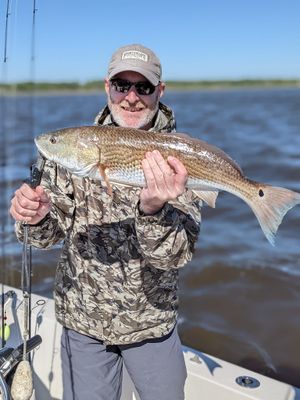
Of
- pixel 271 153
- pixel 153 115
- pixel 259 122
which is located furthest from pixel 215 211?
pixel 259 122

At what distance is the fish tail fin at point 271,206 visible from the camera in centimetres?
290

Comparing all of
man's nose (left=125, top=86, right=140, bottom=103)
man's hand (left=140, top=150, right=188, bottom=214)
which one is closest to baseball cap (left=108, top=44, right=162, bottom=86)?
man's nose (left=125, top=86, right=140, bottom=103)

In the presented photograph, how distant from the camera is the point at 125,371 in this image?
12.3 feet

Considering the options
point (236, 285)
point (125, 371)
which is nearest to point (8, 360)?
point (125, 371)

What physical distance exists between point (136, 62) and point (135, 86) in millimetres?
146

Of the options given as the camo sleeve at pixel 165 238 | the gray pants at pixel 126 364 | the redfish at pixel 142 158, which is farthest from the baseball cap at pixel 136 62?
the gray pants at pixel 126 364

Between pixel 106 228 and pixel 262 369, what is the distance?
3.69m

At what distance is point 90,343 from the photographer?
3.18 metres

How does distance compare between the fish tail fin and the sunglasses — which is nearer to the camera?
the fish tail fin

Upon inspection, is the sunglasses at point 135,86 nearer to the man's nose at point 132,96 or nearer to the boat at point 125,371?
the man's nose at point 132,96

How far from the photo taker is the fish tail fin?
2898mm

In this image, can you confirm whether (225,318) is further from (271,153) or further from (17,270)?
(271,153)

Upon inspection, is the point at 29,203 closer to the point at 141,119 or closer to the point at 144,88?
the point at 141,119

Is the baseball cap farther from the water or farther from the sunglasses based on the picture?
the water
